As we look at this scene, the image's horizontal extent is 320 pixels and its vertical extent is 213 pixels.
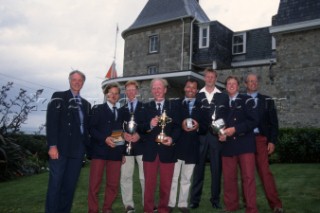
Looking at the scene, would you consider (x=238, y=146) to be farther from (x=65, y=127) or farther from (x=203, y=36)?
(x=203, y=36)

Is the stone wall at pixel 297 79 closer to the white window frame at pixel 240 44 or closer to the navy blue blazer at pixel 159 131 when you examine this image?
the white window frame at pixel 240 44

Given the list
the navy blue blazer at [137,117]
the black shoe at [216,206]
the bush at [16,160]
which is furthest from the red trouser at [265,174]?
the bush at [16,160]

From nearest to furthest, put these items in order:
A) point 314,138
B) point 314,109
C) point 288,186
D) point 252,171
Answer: point 252,171 → point 288,186 → point 314,138 → point 314,109

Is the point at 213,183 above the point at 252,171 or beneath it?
beneath

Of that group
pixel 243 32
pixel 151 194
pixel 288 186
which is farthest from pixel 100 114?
pixel 243 32

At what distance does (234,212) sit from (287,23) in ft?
48.0

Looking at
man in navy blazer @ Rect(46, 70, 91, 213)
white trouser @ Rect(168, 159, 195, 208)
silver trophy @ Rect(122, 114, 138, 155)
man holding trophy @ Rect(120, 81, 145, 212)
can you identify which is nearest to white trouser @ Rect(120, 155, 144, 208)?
man holding trophy @ Rect(120, 81, 145, 212)

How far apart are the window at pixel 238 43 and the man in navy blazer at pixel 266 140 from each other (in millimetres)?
20121

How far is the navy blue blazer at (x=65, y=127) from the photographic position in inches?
191

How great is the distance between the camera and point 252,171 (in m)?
4.91

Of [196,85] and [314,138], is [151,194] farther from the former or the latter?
[314,138]

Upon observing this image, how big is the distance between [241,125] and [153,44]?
868 inches

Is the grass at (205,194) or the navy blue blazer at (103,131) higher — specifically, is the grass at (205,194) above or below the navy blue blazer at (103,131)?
below

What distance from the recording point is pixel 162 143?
518 centimetres
